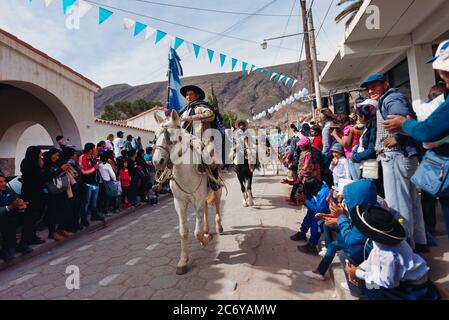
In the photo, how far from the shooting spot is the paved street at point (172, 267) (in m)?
2.87

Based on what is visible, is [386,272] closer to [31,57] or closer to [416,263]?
[416,263]

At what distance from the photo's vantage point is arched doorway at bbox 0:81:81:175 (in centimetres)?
883

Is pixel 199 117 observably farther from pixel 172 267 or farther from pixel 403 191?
pixel 403 191

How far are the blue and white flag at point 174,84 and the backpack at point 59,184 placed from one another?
265cm

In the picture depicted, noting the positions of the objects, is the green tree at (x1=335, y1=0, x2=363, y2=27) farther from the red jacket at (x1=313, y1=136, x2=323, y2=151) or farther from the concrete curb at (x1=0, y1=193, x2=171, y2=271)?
the concrete curb at (x1=0, y1=193, x2=171, y2=271)

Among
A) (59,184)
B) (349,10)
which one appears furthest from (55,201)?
(349,10)

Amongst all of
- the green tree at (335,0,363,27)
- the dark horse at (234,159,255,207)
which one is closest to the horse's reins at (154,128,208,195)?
the dark horse at (234,159,255,207)

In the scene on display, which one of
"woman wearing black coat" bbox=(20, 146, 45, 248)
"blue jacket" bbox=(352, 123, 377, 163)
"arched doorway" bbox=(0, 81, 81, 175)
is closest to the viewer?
"blue jacket" bbox=(352, 123, 377, 163)

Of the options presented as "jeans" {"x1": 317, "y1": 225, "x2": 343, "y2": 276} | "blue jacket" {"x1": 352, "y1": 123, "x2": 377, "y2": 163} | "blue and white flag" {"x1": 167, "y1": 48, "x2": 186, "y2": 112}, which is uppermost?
"blue and white flag" {"x1": 167, "y1": 48, "x2": 186, "y2": 112}

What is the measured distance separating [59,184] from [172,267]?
121 inches

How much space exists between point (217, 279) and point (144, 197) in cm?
601

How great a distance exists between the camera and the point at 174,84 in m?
6.09

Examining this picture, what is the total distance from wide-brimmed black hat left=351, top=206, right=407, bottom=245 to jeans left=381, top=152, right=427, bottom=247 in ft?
2.29
